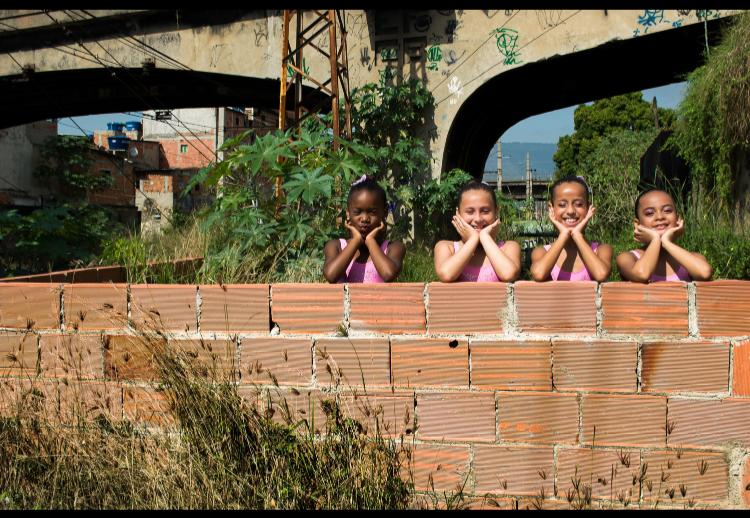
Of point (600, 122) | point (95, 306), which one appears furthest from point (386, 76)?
point (600, 122)

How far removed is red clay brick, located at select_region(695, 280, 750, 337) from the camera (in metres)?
1.83

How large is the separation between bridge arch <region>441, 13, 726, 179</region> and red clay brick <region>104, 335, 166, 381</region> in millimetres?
7014

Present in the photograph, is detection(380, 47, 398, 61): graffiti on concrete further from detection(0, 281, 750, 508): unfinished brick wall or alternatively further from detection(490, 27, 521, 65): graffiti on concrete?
detection(0, 281, 750, 508): unfinished brick wall

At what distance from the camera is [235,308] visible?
2045 millimetres

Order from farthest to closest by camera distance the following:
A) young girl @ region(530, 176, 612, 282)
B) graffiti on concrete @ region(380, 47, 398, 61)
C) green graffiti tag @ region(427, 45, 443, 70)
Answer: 1. graffiti on concrete @ region(380, 47, 398, 61)
2. green graffiti tag @ region(427, 45, 443, 70)
3. young girl @ region(530, 176, 612, 282)

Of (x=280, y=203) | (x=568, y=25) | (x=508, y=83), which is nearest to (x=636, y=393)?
(x=280, y=203)

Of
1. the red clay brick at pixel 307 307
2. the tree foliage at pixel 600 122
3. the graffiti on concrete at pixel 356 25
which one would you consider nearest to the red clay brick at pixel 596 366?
the red clay brick at pixel 307 307

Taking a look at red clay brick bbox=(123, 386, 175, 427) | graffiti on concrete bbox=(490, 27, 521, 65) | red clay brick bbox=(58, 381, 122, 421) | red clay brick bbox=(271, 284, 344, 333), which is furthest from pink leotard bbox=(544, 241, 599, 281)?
graffiti on concrete bbox=(490, 27, 521, 65)

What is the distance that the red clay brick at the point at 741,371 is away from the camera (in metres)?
1.80

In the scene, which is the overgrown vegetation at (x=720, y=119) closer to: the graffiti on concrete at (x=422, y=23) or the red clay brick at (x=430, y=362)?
the graffiti on concrete at (x=422, y=23)

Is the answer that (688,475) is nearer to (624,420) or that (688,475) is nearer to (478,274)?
(624,420)

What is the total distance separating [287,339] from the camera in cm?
200

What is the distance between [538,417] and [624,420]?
0.26m
